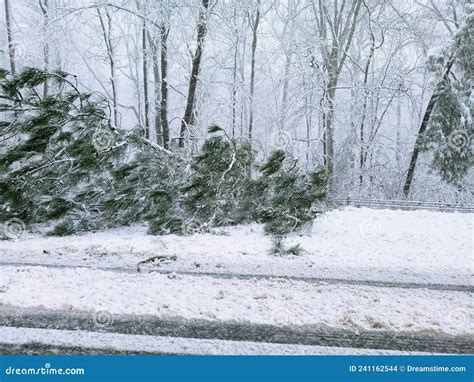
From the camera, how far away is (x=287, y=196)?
365 inches

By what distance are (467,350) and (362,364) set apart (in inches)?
66.3

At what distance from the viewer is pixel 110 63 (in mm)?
20781

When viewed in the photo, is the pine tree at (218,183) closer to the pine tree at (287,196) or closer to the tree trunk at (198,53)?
the pine tree at (287,196)

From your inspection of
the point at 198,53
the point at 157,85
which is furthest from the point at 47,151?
the point at 157,85

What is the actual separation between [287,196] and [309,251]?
76.4 inches

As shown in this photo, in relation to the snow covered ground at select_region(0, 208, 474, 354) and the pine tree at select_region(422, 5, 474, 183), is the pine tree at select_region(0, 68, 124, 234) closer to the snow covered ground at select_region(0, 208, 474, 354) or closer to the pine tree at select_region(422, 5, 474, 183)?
the snow covered ground at select_region(0, 208, 474, 354)

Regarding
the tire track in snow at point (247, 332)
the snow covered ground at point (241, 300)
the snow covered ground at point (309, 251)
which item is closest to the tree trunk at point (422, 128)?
the snow covered ground at point (309, 251)

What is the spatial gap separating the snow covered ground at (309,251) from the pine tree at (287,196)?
30 centimetres

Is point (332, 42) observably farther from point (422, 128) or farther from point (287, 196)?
point (287, 196)

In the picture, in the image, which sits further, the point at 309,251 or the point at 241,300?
the point at 309,251

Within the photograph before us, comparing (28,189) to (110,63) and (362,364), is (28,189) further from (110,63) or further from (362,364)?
(110,63)

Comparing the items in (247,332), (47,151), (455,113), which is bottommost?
(247,332)

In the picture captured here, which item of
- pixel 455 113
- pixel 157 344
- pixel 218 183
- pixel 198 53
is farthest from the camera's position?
pixel 455 113

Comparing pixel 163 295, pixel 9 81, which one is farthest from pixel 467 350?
pixel 9 81
